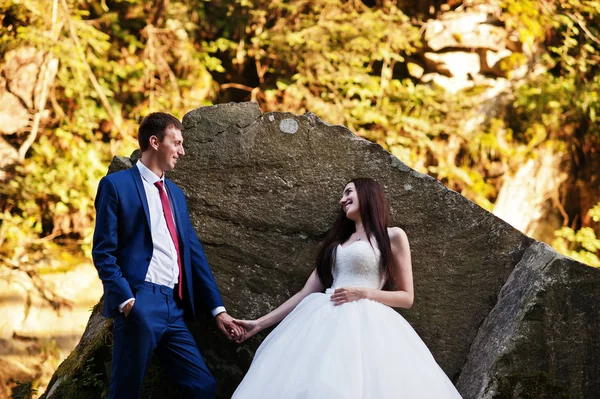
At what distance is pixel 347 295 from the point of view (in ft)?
11.3

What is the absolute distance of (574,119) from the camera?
9.07m

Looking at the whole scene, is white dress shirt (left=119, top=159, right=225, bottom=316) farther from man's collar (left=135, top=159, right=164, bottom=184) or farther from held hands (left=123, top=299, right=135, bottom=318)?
held hands (left=123, top=299, right=135, bottom=318)

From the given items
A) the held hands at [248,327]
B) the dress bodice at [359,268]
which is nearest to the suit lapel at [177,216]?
the held hands at [248,327]

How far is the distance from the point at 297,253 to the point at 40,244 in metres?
5.20

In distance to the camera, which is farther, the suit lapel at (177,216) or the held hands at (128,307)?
the suit lapel at (177,216)

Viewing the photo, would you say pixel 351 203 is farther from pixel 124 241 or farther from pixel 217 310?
pixel 124 241

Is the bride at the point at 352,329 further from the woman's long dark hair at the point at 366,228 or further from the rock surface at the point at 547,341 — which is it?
the rock surface at the point at 547,341

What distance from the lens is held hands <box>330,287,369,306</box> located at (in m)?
3.46

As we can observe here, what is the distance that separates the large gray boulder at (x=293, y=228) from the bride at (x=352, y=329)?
29 cm

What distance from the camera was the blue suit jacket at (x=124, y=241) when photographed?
3270 millimetres

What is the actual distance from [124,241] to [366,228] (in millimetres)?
1302

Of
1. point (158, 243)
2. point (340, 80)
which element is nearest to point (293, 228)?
point (158, 243)

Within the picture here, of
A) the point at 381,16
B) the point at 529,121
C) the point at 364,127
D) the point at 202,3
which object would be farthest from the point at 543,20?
the point at 202,3

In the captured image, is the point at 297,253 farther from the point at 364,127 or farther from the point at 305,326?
the point at 364,127
